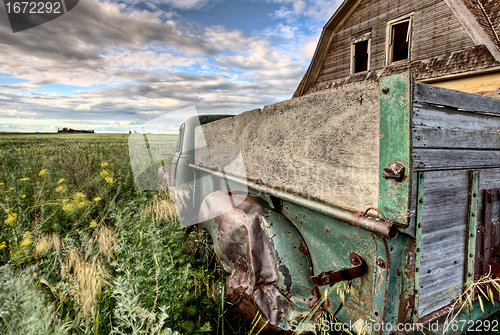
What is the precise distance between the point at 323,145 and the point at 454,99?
632 mm

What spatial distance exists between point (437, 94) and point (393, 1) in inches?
250

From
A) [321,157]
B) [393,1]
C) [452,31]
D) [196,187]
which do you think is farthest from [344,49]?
[321,157]

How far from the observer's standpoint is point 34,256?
2389 mm

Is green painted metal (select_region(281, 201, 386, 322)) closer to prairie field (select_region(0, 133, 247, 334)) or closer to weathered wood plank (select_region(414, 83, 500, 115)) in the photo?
weathered wood plank (select_region(414, 83, 500, 115))

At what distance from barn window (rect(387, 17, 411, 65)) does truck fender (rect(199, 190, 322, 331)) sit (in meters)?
5.90

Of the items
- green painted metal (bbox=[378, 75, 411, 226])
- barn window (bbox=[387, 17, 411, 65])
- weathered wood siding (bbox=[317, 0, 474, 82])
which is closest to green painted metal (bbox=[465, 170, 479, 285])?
green painted metal (bbox=[378, 75, 411, 226])

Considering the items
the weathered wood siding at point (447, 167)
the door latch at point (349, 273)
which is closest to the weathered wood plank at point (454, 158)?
the weathered wood siding at point (447, 167)

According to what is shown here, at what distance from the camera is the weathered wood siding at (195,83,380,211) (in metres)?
1.17

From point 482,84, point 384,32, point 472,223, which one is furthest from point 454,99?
point 384,32

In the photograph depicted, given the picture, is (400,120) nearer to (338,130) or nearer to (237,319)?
(338,130)

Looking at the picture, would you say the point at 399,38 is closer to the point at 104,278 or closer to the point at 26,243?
the point at 104,278

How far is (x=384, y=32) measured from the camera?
19.5 feet

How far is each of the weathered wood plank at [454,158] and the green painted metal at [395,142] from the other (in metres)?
0.08

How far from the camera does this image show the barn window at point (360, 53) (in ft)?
20.7
